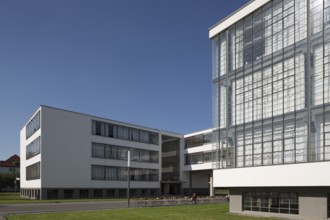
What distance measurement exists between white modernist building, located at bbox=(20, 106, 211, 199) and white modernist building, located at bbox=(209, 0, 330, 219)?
35.1m

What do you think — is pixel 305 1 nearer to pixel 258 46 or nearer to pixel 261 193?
pixel 258 46

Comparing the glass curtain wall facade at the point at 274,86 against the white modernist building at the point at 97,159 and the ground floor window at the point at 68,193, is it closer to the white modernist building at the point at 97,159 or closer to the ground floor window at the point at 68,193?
the white modernist building at the point at 97,159

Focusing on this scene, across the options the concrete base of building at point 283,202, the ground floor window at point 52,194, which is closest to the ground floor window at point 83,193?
the ground floor window at point 52,194

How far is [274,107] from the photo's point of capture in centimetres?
3184

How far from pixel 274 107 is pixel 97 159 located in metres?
45.9

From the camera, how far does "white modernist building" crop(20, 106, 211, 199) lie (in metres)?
65.2

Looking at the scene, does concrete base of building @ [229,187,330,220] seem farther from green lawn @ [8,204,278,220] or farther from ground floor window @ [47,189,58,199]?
ground floor window @ [47,189,58,199]

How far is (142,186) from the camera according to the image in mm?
82375

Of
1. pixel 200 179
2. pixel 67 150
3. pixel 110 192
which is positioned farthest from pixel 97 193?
pixel 200 179

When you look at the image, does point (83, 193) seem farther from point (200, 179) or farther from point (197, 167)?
point (200, 179)

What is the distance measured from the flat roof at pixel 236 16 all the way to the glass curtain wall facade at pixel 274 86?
0.40 m

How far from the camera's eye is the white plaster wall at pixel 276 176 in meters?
27.0

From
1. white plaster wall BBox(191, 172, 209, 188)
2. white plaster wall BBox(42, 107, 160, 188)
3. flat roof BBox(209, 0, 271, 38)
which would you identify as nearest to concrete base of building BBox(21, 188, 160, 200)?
white plaster wall BBox(42, 107, 160, 188)

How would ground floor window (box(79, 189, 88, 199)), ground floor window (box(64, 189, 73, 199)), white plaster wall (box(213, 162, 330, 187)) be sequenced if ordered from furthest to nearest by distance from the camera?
ground floor window (box(79, 189, 88, 199)) < ground floor window (box(64, 189, 73, 199)) < white plaster wall (box(213, 162, 330, 187))
